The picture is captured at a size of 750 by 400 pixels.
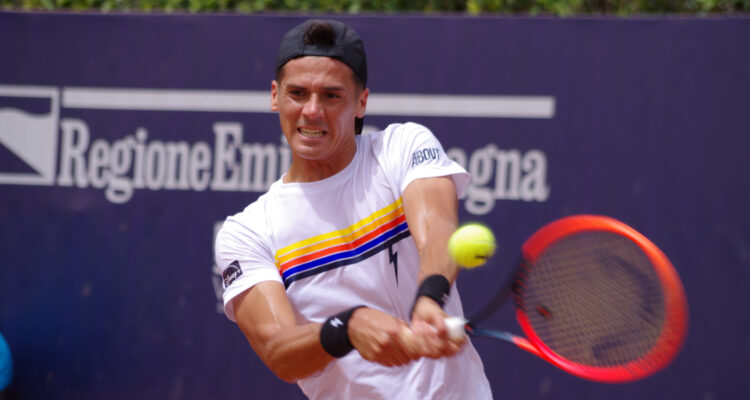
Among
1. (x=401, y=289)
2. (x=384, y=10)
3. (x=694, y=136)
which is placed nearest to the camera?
(x=401, y=289)

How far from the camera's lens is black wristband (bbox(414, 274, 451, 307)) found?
6.29 feet

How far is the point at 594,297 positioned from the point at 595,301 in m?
0.01

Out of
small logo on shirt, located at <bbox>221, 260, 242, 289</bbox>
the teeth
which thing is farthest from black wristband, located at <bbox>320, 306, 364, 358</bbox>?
the teeth

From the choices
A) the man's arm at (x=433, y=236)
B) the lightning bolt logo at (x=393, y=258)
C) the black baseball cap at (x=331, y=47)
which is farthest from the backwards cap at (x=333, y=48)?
the lightning bolt logo at (x=393, y=258)

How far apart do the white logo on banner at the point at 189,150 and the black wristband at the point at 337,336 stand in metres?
2.52

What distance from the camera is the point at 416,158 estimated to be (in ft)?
7.50

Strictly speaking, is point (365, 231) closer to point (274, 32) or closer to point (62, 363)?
point (274, 32)

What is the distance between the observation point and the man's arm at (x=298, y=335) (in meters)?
1.85

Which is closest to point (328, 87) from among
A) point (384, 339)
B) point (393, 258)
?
point (393, 258)

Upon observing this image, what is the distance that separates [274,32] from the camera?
4562mm

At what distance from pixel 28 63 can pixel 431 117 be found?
89.4 inches

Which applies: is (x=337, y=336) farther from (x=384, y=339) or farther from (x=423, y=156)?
(x=423, y=156)

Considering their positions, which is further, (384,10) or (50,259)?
(384,10)

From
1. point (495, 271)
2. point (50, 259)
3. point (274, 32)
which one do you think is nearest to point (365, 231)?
point (495, 271)
